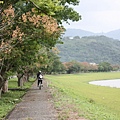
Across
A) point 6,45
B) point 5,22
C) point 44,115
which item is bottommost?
point 44,115

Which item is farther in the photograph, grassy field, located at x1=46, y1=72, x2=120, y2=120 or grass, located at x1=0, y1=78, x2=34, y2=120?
grass, located at x1=0, y1=78, x2=34, y2=120

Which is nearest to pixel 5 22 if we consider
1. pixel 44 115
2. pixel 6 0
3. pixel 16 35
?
pixel 16 35

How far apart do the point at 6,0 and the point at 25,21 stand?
153 inches

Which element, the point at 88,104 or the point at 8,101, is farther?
the point at 8,101

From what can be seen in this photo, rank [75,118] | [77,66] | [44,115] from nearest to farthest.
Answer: [75,118]
[44,115]
[77,66]

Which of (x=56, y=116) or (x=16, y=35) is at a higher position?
(x=16, y=35)

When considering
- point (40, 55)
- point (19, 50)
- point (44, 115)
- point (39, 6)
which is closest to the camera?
point (39, 6)

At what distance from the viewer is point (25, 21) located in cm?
1254

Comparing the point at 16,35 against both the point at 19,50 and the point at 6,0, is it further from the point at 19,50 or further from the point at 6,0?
the point at 19,50

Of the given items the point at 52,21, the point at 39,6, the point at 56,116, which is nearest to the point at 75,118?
the point at 56,116

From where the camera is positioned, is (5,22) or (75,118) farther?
(5,22)

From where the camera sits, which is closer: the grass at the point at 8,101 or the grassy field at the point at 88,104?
the grassy field at the point at 88,104

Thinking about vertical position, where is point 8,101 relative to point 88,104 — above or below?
above

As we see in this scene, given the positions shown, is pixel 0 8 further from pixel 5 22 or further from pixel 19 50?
pixel 19 50
